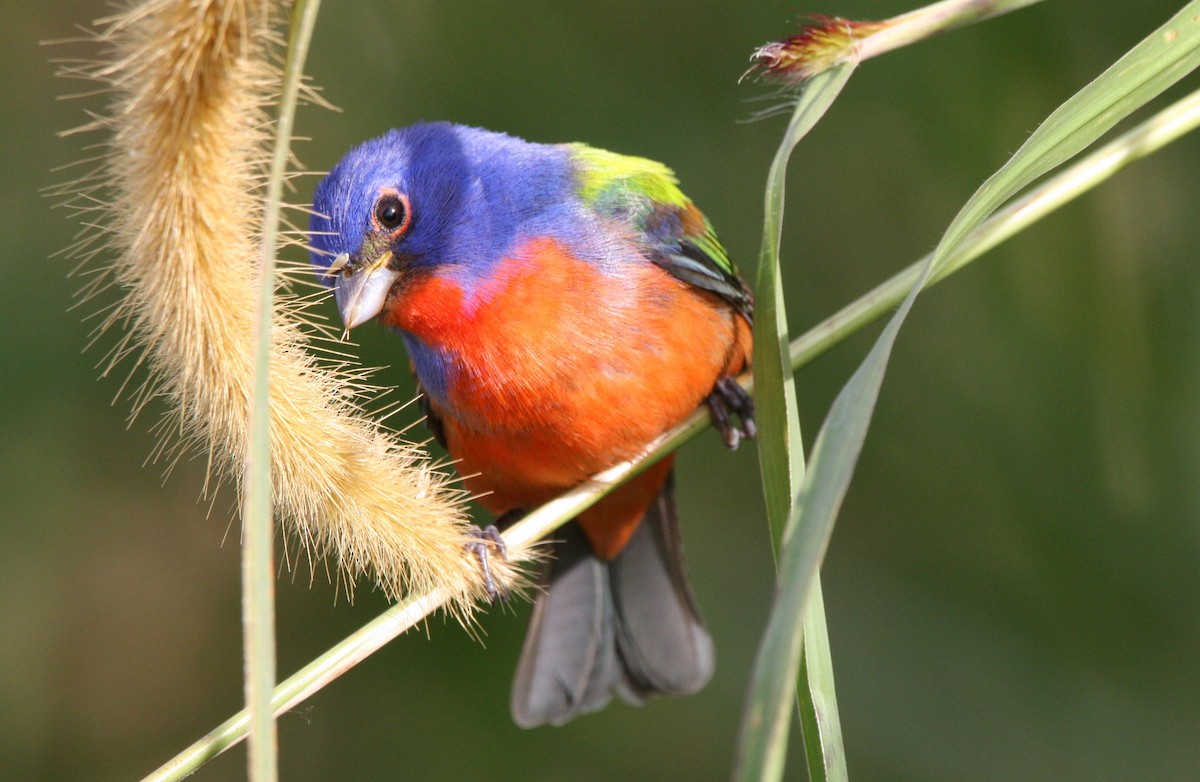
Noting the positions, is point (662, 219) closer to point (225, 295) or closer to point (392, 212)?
point (392, 212)

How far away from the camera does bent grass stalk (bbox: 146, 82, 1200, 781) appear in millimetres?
1759

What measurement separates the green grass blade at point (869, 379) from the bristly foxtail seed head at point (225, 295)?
0.79 metres

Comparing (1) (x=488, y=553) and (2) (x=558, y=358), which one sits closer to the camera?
(1) (x=488, y=553)

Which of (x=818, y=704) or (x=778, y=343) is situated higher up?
(x=778, y=343)

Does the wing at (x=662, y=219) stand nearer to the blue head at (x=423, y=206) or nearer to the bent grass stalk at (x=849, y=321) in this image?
the blue head at (x=423, y=206)

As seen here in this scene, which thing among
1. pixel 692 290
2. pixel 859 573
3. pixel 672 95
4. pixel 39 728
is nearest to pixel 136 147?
pixel 692 290

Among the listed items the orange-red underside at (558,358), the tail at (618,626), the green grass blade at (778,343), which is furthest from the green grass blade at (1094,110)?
the tail at (618,626)

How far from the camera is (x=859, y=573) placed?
13.5ft

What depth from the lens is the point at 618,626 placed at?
4148 mm

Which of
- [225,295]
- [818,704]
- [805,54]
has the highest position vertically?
[805,54]

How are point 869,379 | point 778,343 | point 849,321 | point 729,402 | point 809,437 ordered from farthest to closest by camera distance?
1. point 809,437
2. point 729,402
3. point 849,321
4. point 778,343
5. point 869,379

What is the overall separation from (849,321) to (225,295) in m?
1.15

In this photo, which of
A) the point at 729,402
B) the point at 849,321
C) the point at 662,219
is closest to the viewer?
the point at 849,321

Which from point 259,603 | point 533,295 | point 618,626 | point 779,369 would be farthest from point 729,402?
point 259,603
